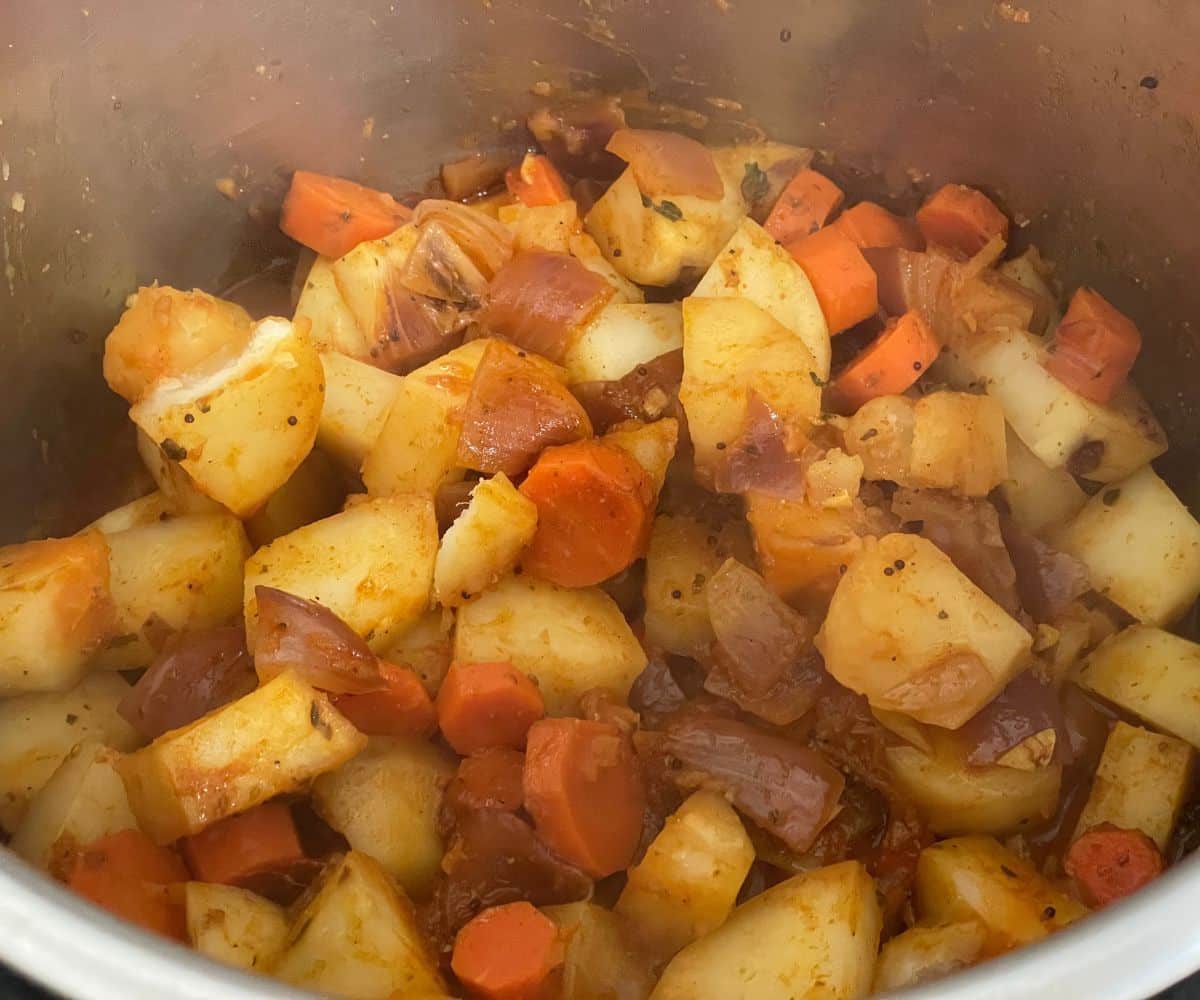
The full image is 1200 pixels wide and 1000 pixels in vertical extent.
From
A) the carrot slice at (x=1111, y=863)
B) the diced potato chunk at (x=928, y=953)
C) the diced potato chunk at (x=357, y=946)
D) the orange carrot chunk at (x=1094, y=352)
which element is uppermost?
the orange carrot chunk at (x=1094, y=352)

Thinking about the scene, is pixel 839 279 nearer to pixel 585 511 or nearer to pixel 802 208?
pixel 802 208

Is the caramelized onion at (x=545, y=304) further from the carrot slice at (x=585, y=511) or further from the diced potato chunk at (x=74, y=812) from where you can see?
the diced potato chunk at (x=74, y=812)

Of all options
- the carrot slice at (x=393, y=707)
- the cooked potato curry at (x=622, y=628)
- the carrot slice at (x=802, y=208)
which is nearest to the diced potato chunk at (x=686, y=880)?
the cooked potato curry at (x=622, y=628)

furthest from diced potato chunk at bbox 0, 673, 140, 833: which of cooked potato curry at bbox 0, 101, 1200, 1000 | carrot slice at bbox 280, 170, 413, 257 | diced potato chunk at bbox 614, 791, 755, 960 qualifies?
carrot slice at bbox 280, 170, 413, 257

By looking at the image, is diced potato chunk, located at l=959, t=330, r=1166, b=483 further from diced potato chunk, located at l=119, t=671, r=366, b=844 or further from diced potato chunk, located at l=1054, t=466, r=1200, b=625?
diced potato chunk, located at l=119, t=671, r=366, b=844

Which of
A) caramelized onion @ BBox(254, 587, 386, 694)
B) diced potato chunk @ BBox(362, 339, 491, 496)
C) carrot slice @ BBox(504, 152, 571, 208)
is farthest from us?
carrot slice @ BBox(504, 152, 571, 208)
